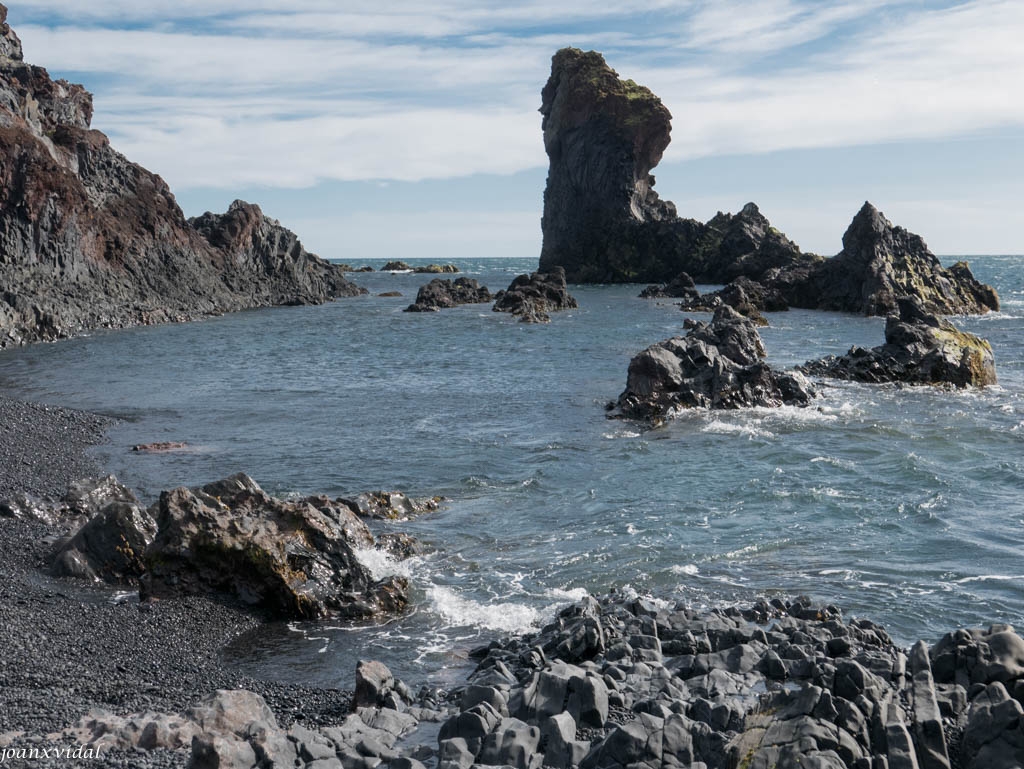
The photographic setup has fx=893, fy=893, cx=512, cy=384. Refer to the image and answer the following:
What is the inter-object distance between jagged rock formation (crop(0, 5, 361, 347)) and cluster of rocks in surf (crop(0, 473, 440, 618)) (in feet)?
135

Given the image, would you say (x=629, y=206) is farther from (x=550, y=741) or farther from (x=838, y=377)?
(x=550, y=741)

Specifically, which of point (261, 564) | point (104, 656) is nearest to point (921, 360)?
point (261, 564)

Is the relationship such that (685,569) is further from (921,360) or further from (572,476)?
(921,360)

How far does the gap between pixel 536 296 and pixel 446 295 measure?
10308mm

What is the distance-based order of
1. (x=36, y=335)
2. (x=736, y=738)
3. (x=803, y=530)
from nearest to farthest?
1. (x=736, y=738)
2. (x=803, y=530)
3. (x=36, y=335)

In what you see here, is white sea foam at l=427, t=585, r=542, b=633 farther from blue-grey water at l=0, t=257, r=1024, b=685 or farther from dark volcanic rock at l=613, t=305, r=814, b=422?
dark volcanic rock at l=613, t=305, r=814, b=422

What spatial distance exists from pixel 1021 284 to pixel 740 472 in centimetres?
11277

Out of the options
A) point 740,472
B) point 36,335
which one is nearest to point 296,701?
point 740,472

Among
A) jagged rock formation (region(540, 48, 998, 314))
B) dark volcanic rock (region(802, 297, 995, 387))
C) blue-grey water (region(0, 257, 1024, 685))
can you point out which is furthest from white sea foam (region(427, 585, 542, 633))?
jagged rock formation (region(540, 48, 998, 314))

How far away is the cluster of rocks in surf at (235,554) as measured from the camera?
14.6 meters

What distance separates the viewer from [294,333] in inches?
2506

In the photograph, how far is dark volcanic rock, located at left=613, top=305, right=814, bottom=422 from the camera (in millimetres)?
31219

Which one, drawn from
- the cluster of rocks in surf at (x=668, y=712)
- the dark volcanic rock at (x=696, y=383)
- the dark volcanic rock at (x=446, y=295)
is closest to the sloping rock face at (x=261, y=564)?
the cluster of rocks in surf at (x=668, y=712)

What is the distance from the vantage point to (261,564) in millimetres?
14602
